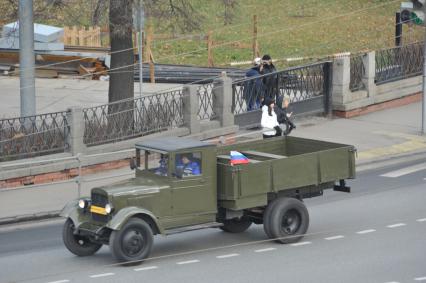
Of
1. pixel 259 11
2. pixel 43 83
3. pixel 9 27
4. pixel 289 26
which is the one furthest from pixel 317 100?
pixel 259 11

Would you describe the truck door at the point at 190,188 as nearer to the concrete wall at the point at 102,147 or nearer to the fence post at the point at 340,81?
the concrete wall at the point at 102,147

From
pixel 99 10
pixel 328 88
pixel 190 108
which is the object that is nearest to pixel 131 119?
pixel 190 108

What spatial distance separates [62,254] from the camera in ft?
48.2

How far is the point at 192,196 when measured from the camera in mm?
14359

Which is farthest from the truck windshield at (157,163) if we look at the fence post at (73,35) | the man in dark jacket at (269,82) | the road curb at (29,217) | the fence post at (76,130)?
the fence post at (73,35)

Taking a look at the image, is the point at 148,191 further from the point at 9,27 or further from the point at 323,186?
the point at 9,27

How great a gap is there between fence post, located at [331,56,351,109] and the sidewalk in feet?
1.75

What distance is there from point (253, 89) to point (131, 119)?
3.90m

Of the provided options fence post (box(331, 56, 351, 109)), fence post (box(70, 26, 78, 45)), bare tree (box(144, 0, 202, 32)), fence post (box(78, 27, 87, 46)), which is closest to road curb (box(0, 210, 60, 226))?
bare tree (box(144, 0, 202, 32))

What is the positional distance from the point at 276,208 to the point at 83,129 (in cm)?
714

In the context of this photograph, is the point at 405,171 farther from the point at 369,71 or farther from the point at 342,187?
the point at 369,71

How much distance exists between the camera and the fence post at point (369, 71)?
87.2 feet

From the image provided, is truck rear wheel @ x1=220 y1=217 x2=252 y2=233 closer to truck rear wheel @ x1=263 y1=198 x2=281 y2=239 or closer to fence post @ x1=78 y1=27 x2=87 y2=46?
truck rear wheel @ x1=263 y1=198 x2=281 y2=239

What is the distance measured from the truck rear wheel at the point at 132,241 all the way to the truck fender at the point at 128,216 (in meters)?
0.09
